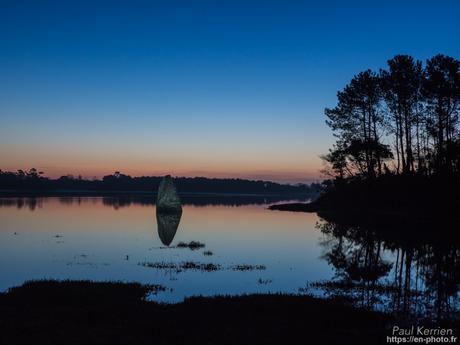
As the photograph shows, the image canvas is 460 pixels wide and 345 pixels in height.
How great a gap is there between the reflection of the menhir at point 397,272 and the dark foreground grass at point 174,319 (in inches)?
113

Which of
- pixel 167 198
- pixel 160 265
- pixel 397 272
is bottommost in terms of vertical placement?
pixel 397 272

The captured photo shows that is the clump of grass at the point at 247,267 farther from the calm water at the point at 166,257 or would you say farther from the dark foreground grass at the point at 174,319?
the dark foreground grass at the point at 174,319

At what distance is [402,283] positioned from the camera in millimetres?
22828

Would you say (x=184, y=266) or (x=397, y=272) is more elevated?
(x=184, y=266)

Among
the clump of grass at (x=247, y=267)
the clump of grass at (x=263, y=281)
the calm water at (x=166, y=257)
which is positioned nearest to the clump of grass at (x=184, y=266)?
the calm water at (x=166, y=257)

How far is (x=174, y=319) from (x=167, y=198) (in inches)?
2841

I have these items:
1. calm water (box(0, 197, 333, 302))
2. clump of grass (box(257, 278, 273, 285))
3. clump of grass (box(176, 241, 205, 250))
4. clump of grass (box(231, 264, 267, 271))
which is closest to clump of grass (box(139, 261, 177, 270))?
calm water (box(0, 197, 333, 302))

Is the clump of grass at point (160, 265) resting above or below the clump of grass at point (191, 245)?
above

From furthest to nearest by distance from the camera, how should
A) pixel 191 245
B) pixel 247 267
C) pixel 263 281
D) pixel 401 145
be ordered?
pixel 401 145 < pixel 191 245 < pixel 247 267 < pixel 263 281

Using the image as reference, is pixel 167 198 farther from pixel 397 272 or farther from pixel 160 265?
pixel 397 272

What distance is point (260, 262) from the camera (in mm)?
29688

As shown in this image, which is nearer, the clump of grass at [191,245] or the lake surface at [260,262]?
the lake surface at [260,262]

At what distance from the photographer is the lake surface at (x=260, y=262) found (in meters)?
20.9

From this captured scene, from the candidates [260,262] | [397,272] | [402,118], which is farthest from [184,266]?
[402,118]
